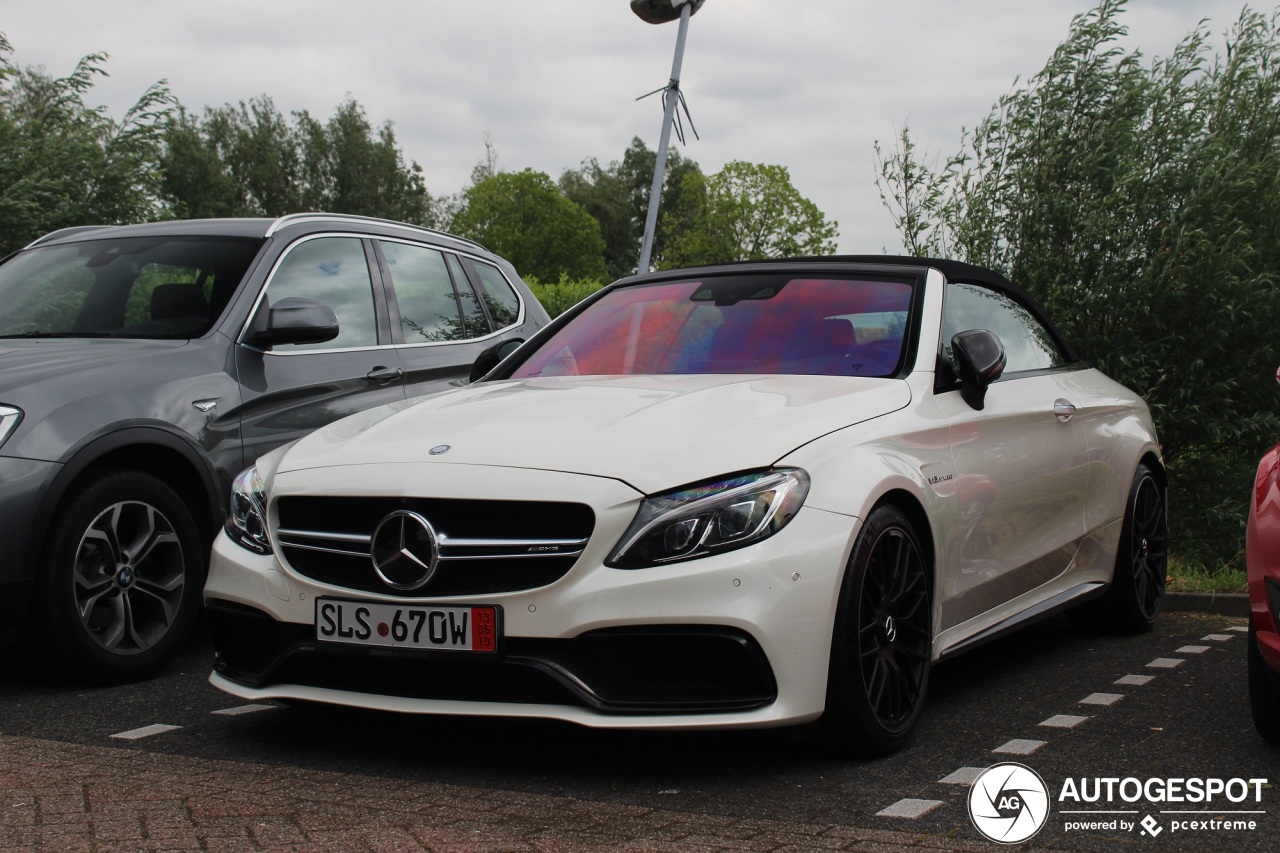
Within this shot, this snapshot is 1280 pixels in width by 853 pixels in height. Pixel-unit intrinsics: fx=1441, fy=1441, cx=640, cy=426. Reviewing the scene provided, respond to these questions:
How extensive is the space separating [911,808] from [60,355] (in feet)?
12.2

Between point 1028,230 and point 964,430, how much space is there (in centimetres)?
594

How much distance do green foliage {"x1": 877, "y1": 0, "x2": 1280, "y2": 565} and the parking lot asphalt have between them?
23.6 ft

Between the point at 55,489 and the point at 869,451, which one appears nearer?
the point at 869,451

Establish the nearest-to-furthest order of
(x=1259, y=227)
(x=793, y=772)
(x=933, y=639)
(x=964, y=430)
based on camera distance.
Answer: (x=793, y=772) < (x=933, y=639) < (x=964, y=430) < (x=1259, y=227)

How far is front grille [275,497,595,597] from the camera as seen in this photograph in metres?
3.81

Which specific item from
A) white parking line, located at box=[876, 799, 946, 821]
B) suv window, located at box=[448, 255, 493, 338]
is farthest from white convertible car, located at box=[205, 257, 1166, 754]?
suv window, located at box=[448, 255, 493, 338]

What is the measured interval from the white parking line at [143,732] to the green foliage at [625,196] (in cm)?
8188

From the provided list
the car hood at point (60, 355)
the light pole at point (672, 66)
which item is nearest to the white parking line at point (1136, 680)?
the car hood at point (60, 355)

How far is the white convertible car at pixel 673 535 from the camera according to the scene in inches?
149

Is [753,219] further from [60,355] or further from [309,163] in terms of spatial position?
[60,355]

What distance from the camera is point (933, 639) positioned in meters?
4.55

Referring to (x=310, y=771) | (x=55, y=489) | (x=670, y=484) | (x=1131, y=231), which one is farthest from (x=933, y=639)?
(x=1131, y=231)

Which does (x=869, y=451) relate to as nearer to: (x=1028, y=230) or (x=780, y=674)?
(x=780, y=674)

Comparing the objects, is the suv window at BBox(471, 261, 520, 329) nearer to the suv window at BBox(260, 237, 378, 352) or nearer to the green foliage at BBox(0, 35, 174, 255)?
the suv window at BBox(260, 237, 378, 352)
